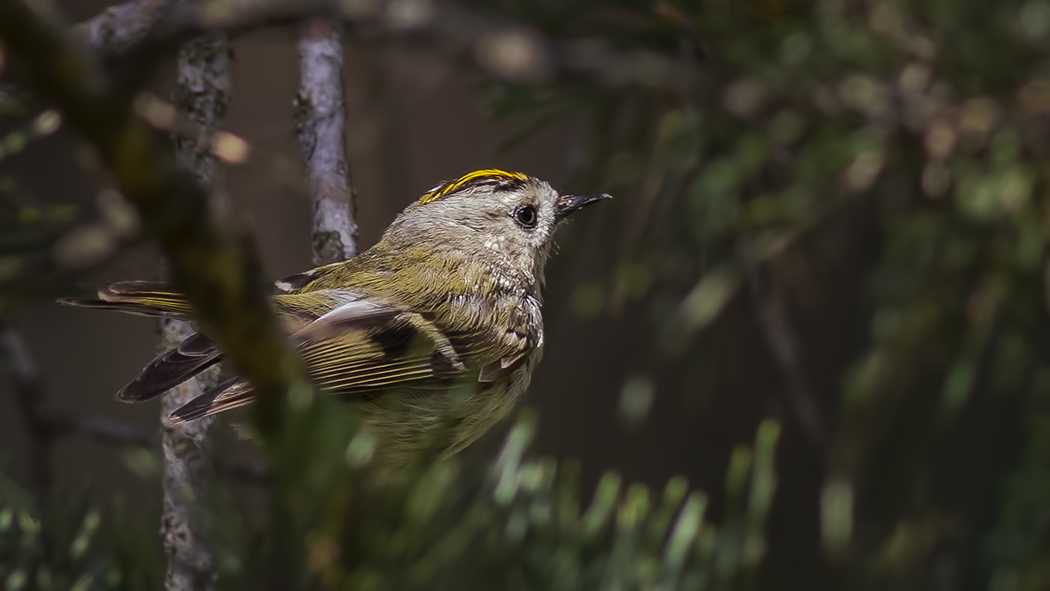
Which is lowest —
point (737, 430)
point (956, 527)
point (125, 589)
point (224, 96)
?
point (737, 430)

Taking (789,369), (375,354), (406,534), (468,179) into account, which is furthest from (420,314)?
(406,534)

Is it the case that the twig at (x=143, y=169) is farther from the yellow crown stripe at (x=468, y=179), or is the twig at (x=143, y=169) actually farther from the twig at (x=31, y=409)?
the yellow crown stripe at (x=468, y=179)

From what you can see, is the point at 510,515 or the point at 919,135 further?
the point at 919,135

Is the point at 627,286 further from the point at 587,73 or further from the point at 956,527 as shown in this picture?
the point at 956,527

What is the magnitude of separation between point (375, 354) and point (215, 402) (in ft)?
1.68

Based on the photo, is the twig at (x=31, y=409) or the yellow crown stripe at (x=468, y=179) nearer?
the twig at (x=31, y=409)

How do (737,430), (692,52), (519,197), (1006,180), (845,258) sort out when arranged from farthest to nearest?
1. (737,430)
2. (519,197)
3. (845,258)
4. (692,52)
5. (1006,180)

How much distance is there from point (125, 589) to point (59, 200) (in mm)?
2537

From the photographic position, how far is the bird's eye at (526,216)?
2.64m

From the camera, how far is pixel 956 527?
192cm

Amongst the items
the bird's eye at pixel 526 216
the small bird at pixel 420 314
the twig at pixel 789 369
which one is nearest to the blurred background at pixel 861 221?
the twig at pixel 789 369

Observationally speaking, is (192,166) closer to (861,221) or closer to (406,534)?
(406,534)

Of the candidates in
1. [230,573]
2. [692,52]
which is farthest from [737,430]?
[230,573]

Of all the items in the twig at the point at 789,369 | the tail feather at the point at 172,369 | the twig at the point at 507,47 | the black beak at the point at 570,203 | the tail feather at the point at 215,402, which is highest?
the twig at the point at 507,47
